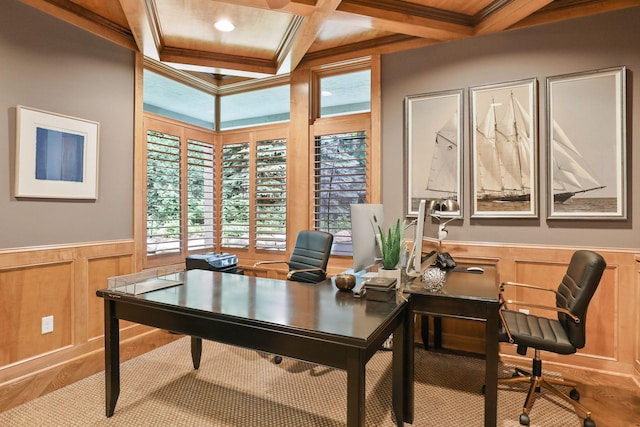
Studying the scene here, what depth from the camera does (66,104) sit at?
9.73 feet

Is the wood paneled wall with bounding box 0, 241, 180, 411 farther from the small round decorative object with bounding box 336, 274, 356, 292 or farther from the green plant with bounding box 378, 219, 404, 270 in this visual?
the green plant with bounding box 378, 219, 404, 270

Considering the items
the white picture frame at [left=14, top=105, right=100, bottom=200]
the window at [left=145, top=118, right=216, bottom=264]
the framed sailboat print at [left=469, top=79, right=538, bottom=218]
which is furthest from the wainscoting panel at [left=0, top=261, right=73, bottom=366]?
the framed sailboat print at [left=469, top=79, right=538, bottom=218]

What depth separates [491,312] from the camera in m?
1.94

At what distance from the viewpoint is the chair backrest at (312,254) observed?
129 inches

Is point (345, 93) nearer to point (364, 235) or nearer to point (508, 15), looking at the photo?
point (508, 15)

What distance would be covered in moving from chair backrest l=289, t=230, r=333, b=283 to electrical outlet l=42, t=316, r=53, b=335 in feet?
6.69

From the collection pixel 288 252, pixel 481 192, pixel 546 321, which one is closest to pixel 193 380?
pixel 288 252

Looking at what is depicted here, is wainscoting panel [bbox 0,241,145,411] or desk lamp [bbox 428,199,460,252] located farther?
desk lamp [bbox 428,199,460,252]

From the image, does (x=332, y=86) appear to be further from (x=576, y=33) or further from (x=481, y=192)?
(x=576, y=33)

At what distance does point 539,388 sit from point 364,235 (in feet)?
5.79

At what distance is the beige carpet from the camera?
2.20 m

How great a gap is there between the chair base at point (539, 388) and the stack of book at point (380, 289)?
1.22 m

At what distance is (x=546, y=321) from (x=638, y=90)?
6.32 ft

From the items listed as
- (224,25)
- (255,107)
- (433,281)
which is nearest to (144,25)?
(224,25)
